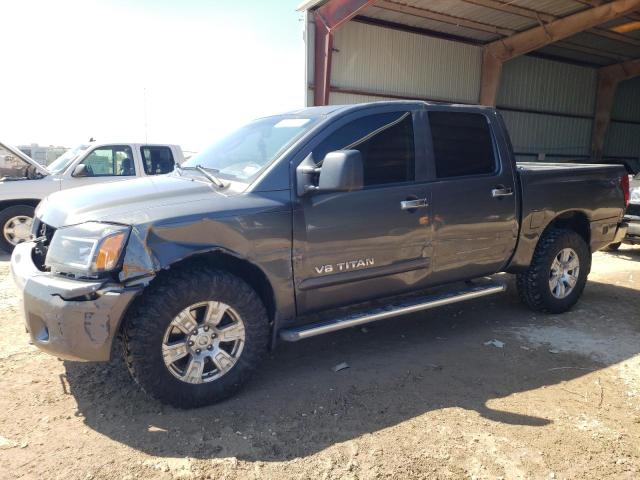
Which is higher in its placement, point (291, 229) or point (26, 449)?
point (291, 229)

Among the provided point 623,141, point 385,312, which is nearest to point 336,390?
point 385,312

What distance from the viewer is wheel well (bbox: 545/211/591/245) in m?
5.01

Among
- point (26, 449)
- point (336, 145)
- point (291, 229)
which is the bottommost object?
point (26, 449)

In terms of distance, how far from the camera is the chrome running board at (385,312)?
3.33 metres

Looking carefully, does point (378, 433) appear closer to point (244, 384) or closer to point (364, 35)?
point (244, 384)

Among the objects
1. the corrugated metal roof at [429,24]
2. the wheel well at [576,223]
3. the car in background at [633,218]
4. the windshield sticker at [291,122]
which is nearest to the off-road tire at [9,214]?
the windshield sticker at [291,122]

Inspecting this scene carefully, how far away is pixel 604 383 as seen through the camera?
11.9 ft

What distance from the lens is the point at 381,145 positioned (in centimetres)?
379

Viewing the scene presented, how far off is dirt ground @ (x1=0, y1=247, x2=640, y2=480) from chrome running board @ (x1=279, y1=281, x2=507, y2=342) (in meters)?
0.42

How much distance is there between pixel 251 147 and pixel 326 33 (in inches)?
446

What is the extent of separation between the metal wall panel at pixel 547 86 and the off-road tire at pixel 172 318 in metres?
18.7

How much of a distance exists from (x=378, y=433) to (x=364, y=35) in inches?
576

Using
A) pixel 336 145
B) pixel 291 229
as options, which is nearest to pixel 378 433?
pixel 291 229

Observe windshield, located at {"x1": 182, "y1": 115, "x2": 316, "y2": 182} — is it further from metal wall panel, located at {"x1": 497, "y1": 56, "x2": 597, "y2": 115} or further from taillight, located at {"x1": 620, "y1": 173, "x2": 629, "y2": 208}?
metal wall panel, located at {"x1": 497, "y1": 56, "x2": 597, "y2": 115}
